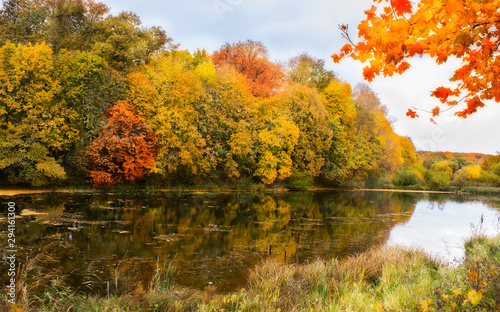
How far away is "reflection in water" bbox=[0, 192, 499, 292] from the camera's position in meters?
8.54

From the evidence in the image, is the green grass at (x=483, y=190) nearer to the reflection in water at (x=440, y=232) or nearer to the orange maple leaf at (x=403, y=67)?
the reflection in water at (x=440, y=232)

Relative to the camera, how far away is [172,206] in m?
19.5

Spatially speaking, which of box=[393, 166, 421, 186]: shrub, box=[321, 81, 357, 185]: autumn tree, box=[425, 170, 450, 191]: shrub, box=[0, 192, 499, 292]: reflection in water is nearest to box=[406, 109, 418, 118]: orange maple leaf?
box=[0, 192, 499, 292]: reflection in water

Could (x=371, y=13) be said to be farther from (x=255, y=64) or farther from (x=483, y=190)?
(x=483, y=190)

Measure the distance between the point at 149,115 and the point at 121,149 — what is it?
3.68m

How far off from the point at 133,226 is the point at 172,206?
6042 millimetres

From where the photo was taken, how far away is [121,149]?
84.6 feet

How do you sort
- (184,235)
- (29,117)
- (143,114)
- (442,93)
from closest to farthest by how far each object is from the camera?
1. (442,93)
2. (184,235)
3. (29,117)
4. (143,114)

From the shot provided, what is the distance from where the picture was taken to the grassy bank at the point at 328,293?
186 inches

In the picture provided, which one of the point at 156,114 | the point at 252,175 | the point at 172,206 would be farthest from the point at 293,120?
the point at 172,206

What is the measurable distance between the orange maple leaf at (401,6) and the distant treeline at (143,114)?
2365 cm

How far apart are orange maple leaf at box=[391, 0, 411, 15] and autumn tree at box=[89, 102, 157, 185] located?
23654mm

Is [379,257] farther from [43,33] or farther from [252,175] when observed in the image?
[43,33]

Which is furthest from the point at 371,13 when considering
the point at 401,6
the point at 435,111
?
the point at 435,111
